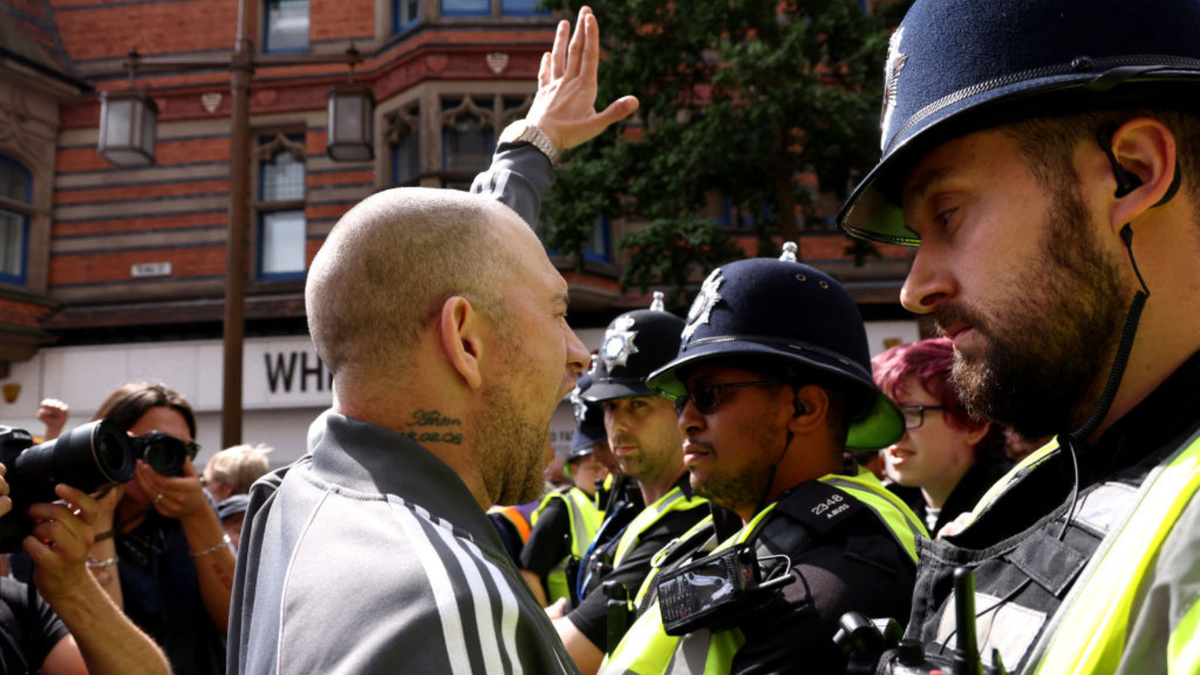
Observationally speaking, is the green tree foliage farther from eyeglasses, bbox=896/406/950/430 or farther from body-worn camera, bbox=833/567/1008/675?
body-worn camera, bbox=833/567/1008/675

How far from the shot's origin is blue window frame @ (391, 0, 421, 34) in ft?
49.6

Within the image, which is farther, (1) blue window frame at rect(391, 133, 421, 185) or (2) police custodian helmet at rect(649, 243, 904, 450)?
(1) blue window frame at rect(391, 133, 421, 185)

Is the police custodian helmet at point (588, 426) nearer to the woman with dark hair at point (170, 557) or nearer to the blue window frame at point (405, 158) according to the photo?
the woman with dark hair at point (170, 557)

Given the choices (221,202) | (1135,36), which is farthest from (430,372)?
(221,202)

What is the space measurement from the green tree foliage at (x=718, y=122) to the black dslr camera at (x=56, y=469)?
8.59 metres

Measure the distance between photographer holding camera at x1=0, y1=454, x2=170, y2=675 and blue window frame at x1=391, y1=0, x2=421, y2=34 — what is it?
1348 cm

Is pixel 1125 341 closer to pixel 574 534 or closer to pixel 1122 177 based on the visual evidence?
pixel 1122 177

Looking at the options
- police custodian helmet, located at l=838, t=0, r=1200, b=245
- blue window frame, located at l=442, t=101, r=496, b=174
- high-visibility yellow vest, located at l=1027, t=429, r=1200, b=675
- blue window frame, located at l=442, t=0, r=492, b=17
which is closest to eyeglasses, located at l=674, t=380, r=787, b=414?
police custodian helmet, located at l=838, t=0, r=1200, b=245

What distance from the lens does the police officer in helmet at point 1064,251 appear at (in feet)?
4.10

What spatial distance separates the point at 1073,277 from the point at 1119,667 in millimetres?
549

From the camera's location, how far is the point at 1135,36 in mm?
1307

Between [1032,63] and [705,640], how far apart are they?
1.40 metres

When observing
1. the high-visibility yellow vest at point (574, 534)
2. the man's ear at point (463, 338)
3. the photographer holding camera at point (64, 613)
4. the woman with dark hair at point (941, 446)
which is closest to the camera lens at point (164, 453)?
the photographer holding camera at point (64, 613)

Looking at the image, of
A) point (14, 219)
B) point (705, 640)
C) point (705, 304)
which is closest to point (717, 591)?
point (705, 640)
